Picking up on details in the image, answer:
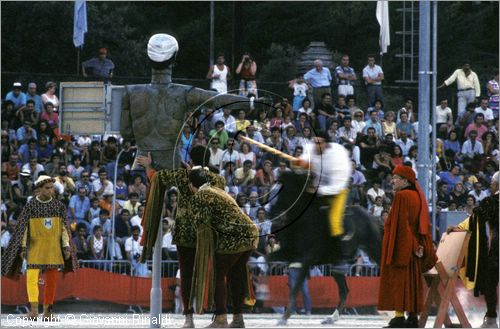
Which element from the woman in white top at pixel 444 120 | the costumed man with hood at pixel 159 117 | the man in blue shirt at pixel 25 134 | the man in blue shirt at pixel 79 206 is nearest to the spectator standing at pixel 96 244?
the man in blue shirt at pixel 79 206

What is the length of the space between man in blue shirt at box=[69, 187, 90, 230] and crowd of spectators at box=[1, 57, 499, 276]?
17mm

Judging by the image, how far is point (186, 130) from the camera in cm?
1814

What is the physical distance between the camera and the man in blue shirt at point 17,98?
28.7 m

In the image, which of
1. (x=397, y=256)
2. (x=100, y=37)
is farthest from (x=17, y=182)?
(x=100, y=37)

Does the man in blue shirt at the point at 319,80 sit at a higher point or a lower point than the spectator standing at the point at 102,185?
higher

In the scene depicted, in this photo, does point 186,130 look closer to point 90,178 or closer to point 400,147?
point 90,178

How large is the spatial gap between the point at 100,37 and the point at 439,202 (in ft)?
62.5

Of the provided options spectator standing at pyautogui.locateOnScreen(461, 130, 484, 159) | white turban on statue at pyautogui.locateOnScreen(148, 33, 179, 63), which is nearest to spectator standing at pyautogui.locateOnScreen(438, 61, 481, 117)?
spectator standing at pyautogui.locateOnScreen(461, 130, 484, 159)

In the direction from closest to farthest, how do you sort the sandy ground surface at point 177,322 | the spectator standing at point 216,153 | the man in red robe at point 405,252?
the man in red robe at point 405,252 → the sandy ground surface at point 177,322 → the spectator standing at point 216,153

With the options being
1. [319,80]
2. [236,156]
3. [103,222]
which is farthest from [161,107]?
[319,80]

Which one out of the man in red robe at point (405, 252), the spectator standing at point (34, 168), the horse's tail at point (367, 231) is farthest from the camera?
the spectator standing at point (34, 168)

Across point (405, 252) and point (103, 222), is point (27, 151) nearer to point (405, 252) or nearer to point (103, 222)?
point (103, 222)

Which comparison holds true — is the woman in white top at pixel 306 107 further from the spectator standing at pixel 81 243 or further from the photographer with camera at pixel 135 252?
the spectator standing at pixel 81 243

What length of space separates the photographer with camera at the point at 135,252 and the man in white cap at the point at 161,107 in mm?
7545
